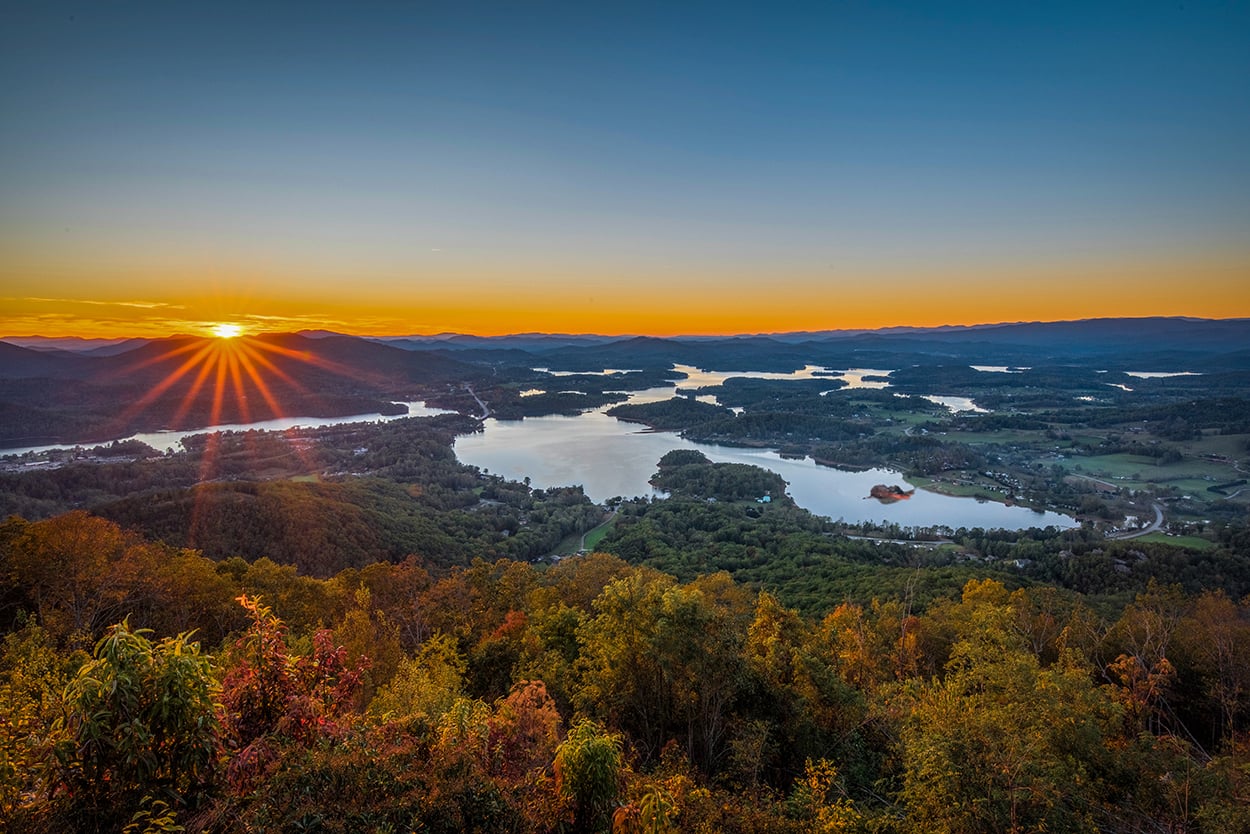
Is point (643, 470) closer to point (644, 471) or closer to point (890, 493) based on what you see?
point (644, 471)

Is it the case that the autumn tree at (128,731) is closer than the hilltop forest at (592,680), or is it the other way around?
the autumn tree at (128,731)

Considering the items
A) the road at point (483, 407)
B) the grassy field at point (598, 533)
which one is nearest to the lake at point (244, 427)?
the road at point (483, 407)

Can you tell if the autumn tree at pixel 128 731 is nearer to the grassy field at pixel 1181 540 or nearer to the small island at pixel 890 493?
the grassy field at pixel 1181 540

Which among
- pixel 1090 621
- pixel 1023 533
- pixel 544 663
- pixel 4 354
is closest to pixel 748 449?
pixel 1023 533

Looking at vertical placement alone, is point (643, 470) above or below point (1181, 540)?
below

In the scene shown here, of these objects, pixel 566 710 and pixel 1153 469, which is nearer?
pixel 566 710

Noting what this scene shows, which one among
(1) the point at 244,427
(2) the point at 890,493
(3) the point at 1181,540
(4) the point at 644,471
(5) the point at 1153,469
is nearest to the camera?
(3) the point at 1181,540

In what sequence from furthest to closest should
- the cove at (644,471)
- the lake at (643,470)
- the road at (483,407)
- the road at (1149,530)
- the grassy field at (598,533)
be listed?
1. the road at (483,407)
2. the lake at (643,470)
3. the cove at (644,471)
4. the road at (1149,530)
5. the grassy field at (598,533)

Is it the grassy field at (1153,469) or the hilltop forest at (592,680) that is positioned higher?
the hilltop forest at (592,680)

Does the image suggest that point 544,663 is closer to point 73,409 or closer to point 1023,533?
point 1023,533

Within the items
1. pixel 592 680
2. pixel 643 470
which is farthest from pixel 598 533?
pixel 592 680

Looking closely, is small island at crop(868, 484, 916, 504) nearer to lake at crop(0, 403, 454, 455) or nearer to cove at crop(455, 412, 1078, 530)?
cove at crop(455, 412, 1078, 530)
